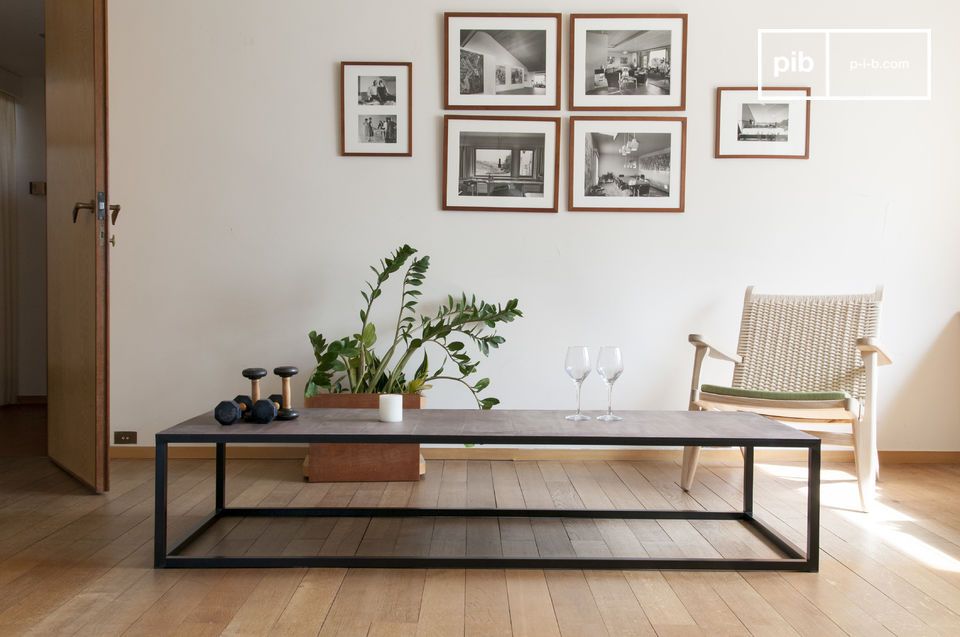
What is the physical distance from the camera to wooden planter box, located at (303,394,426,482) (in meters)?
3.26

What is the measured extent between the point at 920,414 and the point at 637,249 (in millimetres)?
1519

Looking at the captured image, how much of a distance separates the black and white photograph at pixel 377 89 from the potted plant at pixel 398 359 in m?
0.68

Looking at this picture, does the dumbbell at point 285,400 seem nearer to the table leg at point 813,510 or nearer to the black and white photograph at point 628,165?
the table leg at point 813,510

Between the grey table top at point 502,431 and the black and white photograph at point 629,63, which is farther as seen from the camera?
the black and white photograph at point 629,63

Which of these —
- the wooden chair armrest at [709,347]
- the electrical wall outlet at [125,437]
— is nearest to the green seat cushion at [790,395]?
Answer: the wooden chair armrest at [709,347]

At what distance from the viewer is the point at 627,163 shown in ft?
12.1

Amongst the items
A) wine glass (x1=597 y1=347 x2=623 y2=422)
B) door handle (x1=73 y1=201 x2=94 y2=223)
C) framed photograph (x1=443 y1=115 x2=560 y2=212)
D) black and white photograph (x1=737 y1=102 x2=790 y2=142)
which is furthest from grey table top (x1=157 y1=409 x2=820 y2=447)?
black and white photograph (x1=737 y1=102 x2=790 y2=142)

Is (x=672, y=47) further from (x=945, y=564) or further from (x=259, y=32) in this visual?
(x=945, y=564)

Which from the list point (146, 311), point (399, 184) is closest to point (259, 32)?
point (399, 184)

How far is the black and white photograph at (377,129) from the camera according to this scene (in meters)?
3.66

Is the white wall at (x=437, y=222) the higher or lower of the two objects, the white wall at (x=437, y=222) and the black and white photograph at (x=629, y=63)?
the lower

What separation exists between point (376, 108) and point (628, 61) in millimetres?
1159

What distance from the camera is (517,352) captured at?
3.72 meters

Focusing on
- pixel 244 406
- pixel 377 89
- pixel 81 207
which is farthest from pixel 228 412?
pixel 377 89
